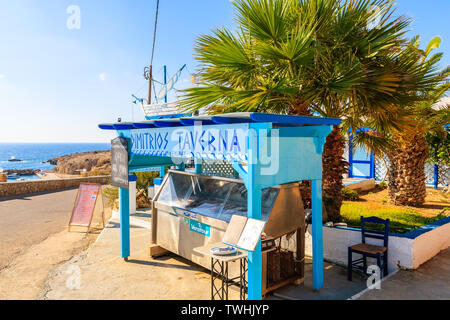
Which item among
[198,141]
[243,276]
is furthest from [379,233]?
[198,141]

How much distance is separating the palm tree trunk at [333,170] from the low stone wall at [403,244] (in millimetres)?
778

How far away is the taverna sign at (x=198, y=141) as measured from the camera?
358 centimetres

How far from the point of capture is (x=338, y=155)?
6.24m

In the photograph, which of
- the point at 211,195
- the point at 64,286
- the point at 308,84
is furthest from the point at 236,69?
the point at 64,286

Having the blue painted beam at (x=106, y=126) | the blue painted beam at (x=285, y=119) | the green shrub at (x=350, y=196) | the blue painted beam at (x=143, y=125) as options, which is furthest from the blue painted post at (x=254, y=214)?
the green shrub at (x=350, y=196)

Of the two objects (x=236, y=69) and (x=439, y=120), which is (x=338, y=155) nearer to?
(x=236, y=69)

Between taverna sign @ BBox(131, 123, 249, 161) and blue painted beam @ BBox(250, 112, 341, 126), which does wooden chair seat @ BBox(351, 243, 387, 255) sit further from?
taverna sign @ BBox(131, 123, 249, 161)

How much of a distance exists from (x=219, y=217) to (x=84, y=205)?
5747 mm

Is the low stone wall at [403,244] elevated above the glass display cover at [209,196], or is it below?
below

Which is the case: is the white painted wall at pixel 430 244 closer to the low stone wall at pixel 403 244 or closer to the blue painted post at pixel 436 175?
the low stone wall at pixel 403 244

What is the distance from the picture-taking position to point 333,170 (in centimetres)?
629

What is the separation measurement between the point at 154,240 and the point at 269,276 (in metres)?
2.83

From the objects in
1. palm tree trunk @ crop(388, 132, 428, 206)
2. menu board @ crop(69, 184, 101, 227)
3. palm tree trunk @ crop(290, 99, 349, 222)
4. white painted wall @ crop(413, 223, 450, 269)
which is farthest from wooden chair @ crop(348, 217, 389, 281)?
menu board @ crop(69, 184, 101, 227)

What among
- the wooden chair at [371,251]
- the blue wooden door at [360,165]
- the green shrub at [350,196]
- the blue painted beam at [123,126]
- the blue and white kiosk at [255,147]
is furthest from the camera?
the blue wooden door at [360,165]
